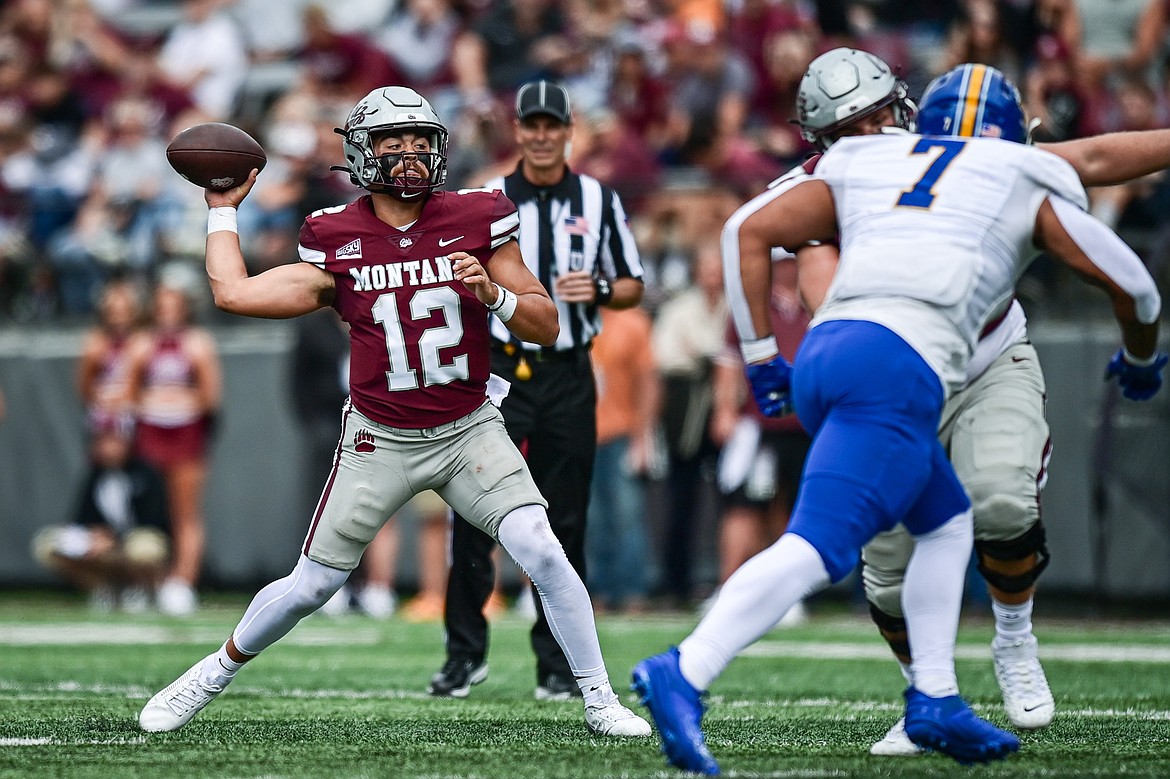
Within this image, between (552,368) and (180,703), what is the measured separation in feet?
6.43

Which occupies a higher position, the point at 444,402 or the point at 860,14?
the point at 860,14

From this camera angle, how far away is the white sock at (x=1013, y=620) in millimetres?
5047

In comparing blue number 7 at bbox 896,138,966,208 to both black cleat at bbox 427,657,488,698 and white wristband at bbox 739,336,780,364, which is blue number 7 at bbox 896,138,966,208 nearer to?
white wristband at bbox 739,336,780,364

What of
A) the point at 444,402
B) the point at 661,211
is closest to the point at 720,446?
the point at 661,211

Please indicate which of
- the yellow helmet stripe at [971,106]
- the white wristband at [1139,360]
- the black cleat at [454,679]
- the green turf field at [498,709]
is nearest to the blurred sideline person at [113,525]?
the green turf field at [498,709]

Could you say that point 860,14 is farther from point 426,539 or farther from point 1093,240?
point 1093,240

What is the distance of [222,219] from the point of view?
4.95m

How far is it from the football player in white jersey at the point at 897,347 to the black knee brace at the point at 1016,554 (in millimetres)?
569

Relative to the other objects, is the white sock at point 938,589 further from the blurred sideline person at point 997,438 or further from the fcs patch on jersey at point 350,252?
the fcs patch on jersey at point 350,252

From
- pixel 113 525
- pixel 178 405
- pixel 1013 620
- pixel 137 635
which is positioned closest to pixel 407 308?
pixel 1013 620

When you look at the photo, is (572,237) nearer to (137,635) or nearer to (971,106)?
(971,106)

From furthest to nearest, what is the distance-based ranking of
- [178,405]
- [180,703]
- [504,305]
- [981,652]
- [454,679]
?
[178,405] → [981,652] → [454,679] → [180,703] → [504,305]

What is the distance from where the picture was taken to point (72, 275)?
1259cm

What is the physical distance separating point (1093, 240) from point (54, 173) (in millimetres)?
11422
